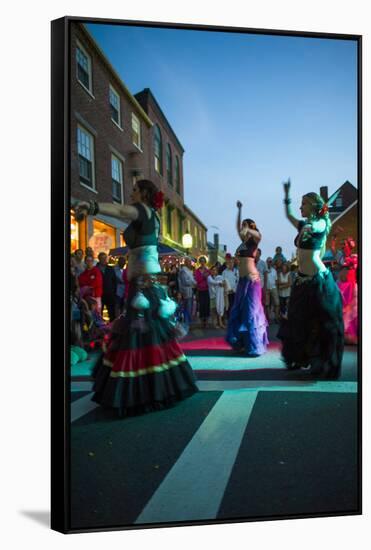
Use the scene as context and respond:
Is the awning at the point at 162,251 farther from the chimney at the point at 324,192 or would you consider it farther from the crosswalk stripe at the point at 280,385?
the chimney at the point at 324,192

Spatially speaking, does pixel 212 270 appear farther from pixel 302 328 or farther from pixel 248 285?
pixel 302 328

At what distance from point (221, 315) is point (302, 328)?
0.62 metres

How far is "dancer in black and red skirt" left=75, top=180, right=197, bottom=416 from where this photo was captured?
4594mm

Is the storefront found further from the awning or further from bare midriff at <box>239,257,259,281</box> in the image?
bare midriff at <box>239,257,259,281</box>

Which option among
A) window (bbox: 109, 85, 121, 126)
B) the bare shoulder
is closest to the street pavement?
the bare shoulder

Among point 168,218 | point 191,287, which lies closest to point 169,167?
point 168,218

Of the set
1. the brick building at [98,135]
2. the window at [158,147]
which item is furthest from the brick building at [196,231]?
the brick building at [98,135]

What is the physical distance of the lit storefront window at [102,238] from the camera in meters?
4.46

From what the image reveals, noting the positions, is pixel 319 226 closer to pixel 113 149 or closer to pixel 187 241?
pixel 187 241

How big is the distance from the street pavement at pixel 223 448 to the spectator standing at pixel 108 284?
44 centimetres

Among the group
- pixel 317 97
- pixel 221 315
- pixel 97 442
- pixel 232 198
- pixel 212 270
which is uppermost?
pixel 317 97

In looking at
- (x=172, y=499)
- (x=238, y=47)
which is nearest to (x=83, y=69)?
(x=238, y=47)

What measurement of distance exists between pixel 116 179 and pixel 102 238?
1.28ft

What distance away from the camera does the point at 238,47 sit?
4.86 metres
